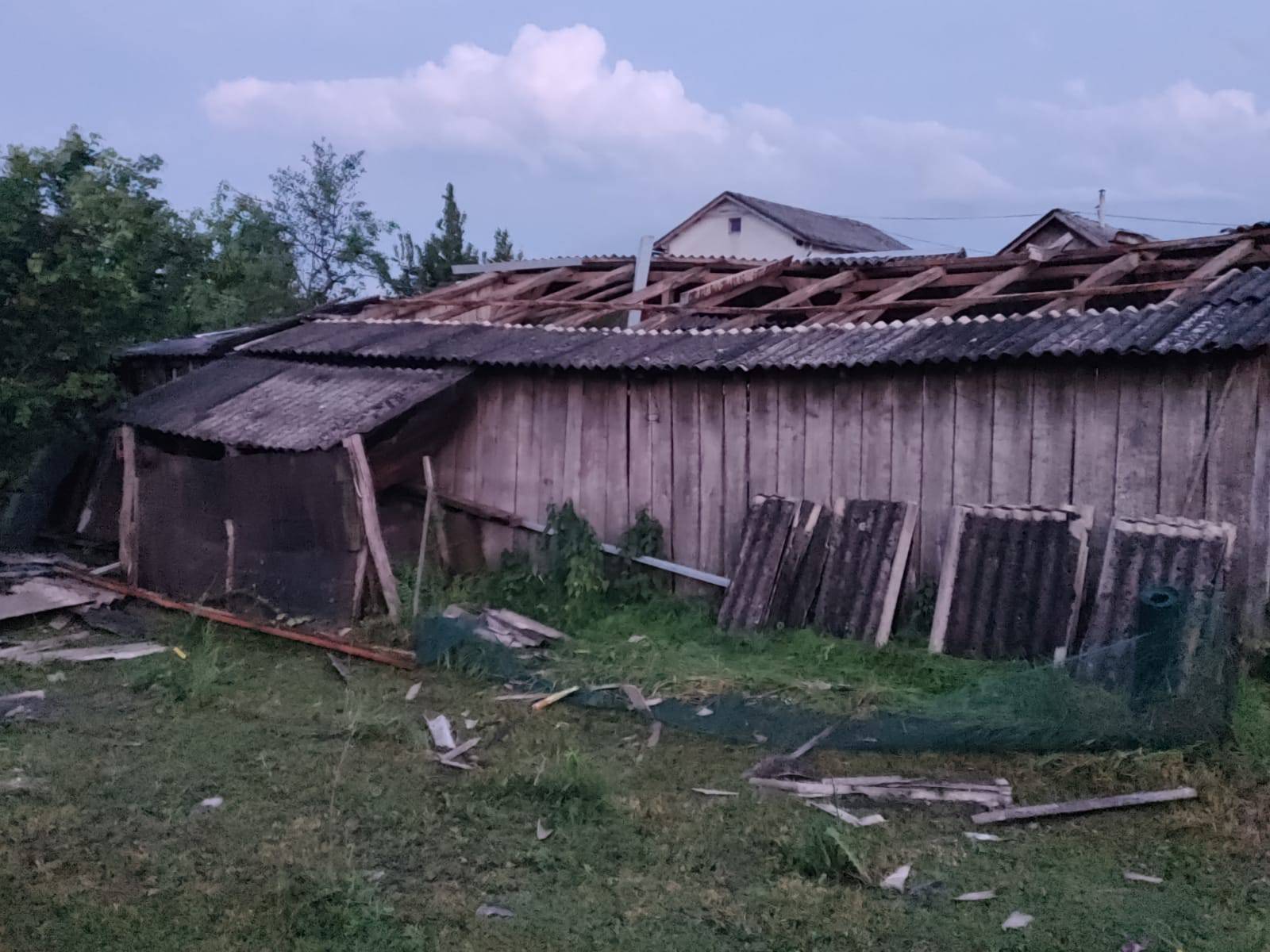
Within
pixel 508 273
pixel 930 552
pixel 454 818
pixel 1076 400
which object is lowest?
pixel 454 818

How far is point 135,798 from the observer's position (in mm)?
5863

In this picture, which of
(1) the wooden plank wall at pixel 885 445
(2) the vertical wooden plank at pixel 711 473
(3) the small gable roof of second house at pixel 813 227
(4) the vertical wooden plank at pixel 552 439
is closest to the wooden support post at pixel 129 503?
(1) the wooden plank wall at pixel 885 445

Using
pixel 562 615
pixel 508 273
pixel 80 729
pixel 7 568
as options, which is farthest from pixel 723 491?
pixel 7 568

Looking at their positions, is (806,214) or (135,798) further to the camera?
(806,214)

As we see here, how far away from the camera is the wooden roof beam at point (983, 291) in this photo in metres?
9.15

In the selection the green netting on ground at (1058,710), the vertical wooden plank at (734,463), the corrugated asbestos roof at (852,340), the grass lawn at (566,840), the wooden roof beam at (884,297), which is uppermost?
the wooden roof beam at (884,297)

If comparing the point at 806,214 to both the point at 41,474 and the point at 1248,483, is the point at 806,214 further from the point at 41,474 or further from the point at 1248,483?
the point at 1248,483

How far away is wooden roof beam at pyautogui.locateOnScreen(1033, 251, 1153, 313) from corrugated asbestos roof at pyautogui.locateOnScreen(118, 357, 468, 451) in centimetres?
538

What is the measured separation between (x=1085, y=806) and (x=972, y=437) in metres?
3.28

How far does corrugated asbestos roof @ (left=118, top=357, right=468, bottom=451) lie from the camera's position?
952cm

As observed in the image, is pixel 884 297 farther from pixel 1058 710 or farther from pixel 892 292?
pixel 1058 710

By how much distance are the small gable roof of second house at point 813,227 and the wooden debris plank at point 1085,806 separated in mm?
→ 28334

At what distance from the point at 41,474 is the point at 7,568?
9.51ft

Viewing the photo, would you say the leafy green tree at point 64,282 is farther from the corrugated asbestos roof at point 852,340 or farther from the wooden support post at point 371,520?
the wooden support post at point 371,520
